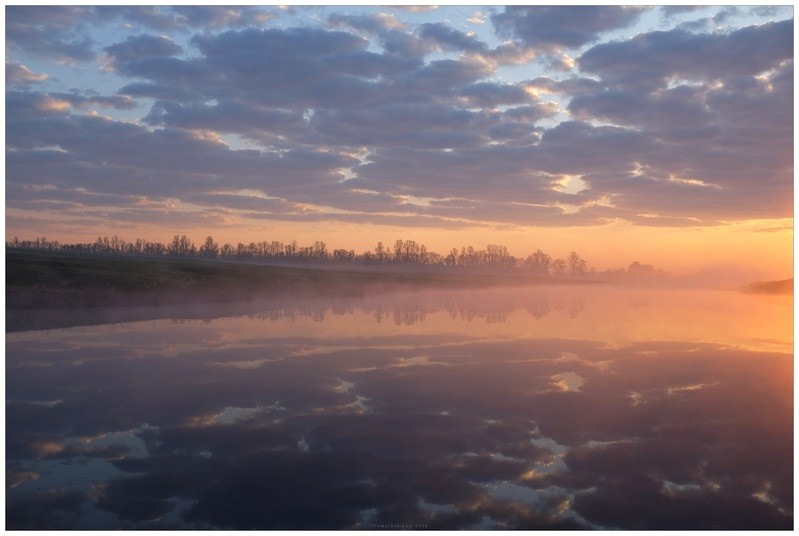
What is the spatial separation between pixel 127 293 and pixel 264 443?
143ft

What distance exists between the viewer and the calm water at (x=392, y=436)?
11102mm

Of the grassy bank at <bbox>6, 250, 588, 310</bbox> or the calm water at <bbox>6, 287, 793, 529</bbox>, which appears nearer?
the calm water at <bbox>6, 287, 793, 529</bbox>

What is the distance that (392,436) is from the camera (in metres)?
15.2

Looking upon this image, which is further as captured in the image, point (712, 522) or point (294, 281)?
point (294, 281)

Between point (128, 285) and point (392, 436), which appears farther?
point (128, 285)

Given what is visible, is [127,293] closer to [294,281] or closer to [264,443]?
[294,281]

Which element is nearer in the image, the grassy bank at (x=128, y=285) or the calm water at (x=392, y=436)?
the calm water at (x=392, y=436)

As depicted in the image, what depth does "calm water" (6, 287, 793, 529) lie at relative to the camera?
11.1 m

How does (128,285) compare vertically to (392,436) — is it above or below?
above

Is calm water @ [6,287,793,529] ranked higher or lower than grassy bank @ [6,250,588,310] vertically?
lower

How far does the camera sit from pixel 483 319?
46.2 metres

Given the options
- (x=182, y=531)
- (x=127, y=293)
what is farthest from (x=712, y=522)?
(x=127, y=293)

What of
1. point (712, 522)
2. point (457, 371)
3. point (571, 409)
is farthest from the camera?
point (457, 371)

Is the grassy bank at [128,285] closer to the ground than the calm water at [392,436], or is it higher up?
higher up
